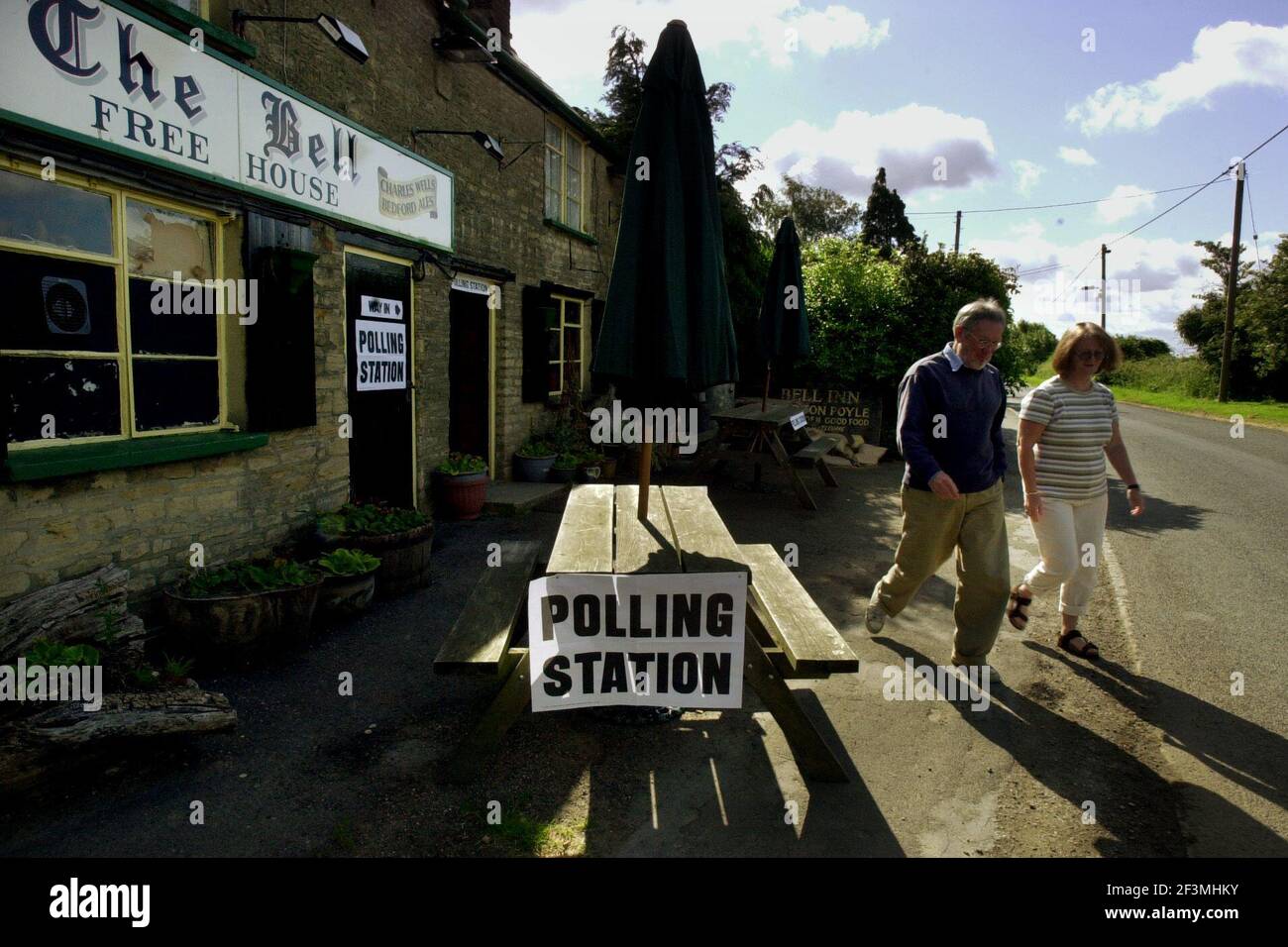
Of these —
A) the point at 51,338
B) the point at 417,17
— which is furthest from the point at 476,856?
the point at 417,17

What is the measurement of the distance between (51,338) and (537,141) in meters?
6.89

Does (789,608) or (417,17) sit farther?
(417,17)

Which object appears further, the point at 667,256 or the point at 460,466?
the point at 460,466

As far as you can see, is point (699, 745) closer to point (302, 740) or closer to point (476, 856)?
point (476, 856)

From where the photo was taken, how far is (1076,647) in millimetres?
4602

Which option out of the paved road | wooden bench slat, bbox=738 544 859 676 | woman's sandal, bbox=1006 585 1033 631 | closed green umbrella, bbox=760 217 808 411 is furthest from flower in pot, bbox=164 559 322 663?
closed green umbrella, bbox=760 217 808 411

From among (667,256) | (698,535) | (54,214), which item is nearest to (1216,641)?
(698,535)

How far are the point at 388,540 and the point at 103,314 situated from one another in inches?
85.3

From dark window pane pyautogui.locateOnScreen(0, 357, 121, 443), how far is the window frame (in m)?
7.06

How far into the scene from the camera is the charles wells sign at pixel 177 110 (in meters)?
3.71

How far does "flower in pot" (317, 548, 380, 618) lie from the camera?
16.4 feet

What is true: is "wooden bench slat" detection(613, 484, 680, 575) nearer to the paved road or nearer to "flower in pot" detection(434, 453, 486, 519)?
the paved road

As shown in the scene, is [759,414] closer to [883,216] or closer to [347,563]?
[347,563]

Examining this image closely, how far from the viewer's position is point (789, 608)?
355 centimetres
